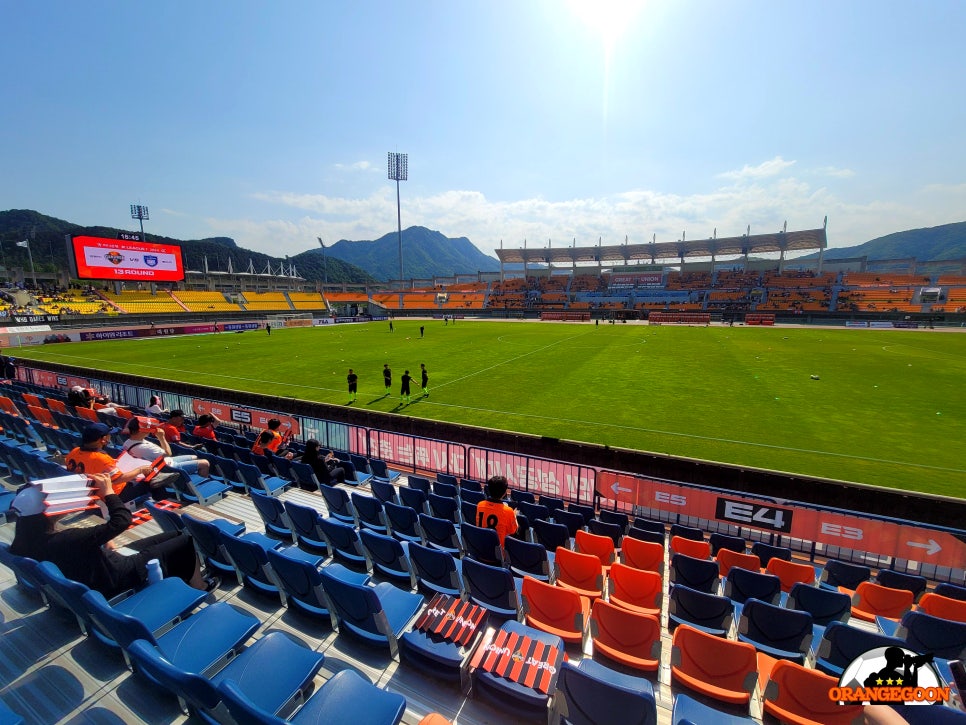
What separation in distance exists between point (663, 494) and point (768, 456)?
6.38 metres

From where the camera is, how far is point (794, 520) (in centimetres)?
706

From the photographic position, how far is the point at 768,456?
12109 millimetres

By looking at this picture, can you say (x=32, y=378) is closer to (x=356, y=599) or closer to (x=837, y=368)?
(x=356, y=599)

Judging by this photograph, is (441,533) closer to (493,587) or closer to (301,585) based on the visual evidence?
(493,587)

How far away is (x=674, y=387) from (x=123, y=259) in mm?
64221

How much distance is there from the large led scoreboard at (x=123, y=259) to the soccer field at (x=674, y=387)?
1836 centimetres

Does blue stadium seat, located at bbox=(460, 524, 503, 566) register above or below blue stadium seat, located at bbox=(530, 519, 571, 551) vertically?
above

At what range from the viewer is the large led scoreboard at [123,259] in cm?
4775

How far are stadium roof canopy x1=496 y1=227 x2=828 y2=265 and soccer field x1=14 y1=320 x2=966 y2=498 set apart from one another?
A: 40.5 m

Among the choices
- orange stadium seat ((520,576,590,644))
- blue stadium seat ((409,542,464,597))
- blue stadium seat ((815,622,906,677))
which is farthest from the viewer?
blue stadium seat ((409,542,464,597))

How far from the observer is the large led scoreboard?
47750mm

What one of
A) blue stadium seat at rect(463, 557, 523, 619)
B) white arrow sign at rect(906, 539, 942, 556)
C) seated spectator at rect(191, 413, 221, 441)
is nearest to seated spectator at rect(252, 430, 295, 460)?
seated spectator at rect(191, 413, 221, 441)

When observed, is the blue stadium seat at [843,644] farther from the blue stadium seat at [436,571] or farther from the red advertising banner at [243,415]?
the red advertising banner at [243,415]

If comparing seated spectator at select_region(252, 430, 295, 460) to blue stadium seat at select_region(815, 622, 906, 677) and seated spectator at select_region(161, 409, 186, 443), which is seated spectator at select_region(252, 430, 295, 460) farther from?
blue stadium seat at select_region(815, 622, 906, 677)
